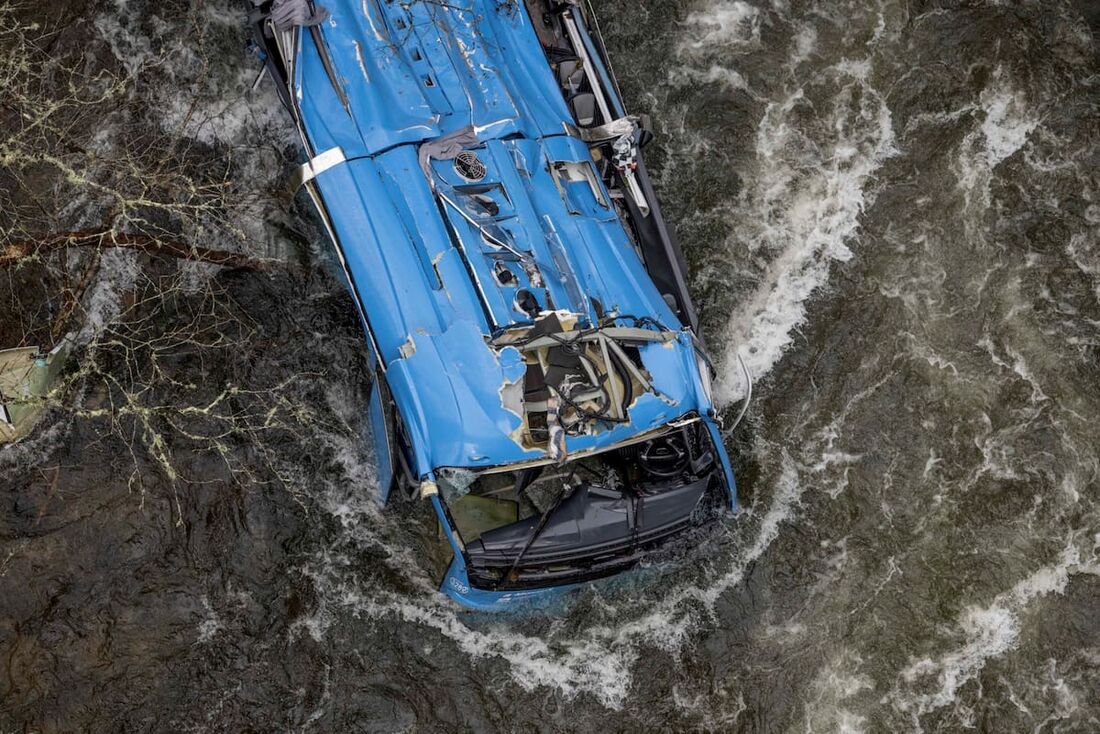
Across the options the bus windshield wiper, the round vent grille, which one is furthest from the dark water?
the round vent grille

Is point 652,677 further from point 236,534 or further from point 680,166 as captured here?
point 680,166

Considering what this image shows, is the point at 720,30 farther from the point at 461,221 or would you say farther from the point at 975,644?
the point at 975,644

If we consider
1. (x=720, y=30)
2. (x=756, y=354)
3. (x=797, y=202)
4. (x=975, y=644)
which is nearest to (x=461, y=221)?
(x=756, y=354)

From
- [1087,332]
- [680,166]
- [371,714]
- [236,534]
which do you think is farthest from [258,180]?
[1087,332]

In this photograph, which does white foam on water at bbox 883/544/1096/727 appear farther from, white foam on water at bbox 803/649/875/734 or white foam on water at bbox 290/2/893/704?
white foam on water at bbox 290/2/893/704

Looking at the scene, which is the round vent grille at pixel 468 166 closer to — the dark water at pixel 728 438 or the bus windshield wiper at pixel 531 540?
the dark water at pixel 728 438

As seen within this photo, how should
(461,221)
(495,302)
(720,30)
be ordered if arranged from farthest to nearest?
(720,30) < (461,221) < (495,302)

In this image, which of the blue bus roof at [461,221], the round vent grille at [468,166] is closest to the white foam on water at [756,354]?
the blue bus roof at [461,221]
